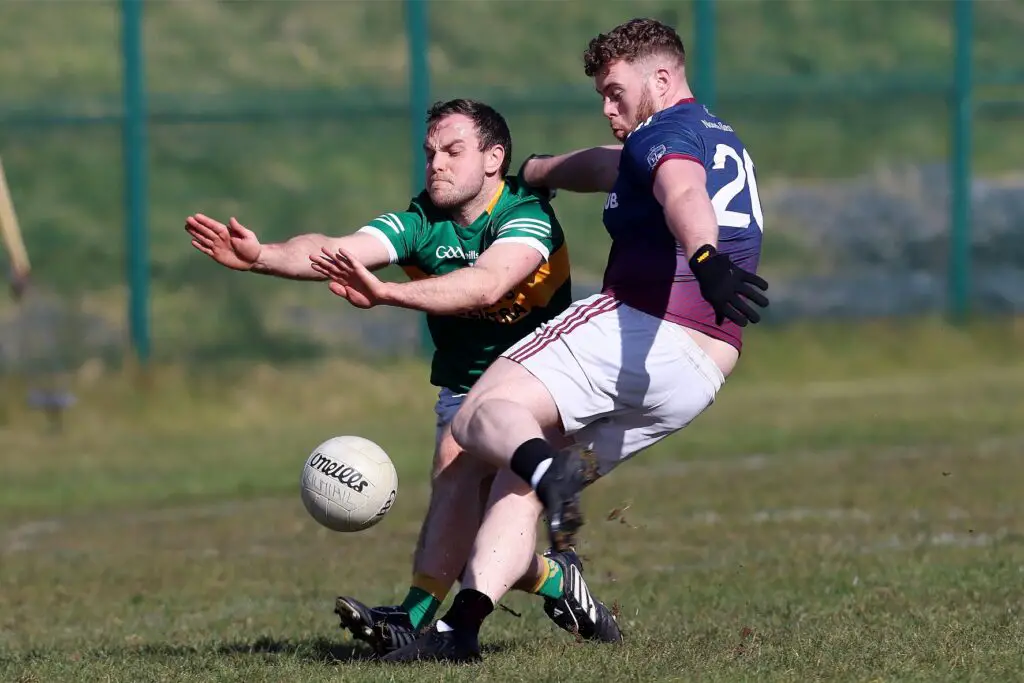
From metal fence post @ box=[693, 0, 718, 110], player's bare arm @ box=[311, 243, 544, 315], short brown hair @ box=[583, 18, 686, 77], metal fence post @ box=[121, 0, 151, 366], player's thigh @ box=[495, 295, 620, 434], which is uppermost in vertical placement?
metal fence post @ box=[693, 0, 718, 110]

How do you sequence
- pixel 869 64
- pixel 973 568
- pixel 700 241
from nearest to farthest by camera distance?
pixel 700 241
pixel 973 568
pixel 869 64

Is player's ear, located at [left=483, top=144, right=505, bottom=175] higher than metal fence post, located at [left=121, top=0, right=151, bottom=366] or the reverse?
the reverse

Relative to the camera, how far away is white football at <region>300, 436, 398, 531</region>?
6.48 metres

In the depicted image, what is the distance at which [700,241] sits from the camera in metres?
5.46

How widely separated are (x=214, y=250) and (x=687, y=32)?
15162mm

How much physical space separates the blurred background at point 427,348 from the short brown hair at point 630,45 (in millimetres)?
2016

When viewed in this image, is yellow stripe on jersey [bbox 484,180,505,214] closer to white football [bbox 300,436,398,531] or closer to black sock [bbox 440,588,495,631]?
white football [bbox 300,436,398,531]

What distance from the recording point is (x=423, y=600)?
6.58m

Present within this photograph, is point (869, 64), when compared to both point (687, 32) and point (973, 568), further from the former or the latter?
point (973, 568)

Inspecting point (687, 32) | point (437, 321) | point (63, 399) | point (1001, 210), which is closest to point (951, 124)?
point (1001, 210)

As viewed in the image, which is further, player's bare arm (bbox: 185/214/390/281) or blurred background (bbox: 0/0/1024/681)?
blurred background (bbox: 0/0/1024/681)

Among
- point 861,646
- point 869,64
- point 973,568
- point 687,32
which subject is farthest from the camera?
point 869,64

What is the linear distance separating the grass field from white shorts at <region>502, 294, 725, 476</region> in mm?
761

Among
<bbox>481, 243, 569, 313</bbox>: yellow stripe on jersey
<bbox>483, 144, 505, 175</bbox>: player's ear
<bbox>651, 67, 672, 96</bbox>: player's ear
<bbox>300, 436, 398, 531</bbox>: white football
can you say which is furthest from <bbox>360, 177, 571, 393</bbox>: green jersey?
<bbox>651, 67, 672, 96</bbox>: player's ear
